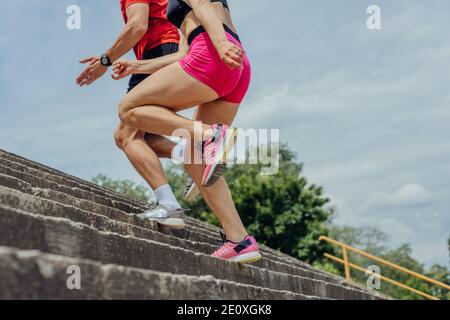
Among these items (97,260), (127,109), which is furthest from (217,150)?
(97,260)

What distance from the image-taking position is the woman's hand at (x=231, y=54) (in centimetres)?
321

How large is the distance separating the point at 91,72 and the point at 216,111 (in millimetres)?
997

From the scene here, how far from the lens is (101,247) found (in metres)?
2.44

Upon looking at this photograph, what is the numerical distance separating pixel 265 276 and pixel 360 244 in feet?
187

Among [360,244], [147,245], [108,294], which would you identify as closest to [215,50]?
[147,245]

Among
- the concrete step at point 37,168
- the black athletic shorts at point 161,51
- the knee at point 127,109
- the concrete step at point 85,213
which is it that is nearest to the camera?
the concrete step at point 85,213

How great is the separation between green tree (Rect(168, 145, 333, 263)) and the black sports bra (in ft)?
76.4

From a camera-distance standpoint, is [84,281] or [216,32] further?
[216,32]

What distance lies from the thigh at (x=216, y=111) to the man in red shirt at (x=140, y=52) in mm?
481

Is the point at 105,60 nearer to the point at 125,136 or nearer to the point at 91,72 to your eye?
the point at 91,72

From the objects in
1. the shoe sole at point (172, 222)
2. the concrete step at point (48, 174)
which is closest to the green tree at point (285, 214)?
the concrete step at point (48, 174)

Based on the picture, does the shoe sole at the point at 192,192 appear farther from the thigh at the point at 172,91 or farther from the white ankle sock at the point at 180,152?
the thigh at the point at 172,91

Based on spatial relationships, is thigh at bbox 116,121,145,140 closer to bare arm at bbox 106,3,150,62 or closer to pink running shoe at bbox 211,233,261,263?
bare arm at bbox 106,3,150,62
